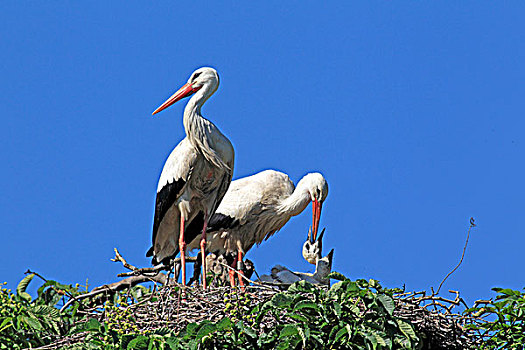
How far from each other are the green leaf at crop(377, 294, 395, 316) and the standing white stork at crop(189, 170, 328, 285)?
11.5ft

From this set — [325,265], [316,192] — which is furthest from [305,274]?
[316,192]

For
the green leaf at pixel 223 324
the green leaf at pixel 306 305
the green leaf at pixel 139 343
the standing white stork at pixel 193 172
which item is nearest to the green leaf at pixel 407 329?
the green leaf at pixel 306 305

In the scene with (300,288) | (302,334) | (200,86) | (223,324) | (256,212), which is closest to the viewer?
(302,334)

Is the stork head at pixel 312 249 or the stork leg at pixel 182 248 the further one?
the stork head at pixel 312 249

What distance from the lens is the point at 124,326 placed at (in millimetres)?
5016

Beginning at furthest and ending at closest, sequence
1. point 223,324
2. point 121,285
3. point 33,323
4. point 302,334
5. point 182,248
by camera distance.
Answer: point 182,248
point 121,285
point 33,323
point 223,324
point 302,334

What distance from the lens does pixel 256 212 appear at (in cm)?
853

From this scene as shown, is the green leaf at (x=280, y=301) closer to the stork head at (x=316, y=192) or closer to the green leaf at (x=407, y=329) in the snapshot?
the green leaf at (x=407, y=329)

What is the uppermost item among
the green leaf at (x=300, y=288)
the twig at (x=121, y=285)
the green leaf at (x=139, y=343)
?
the twig at (x=121, y=285)

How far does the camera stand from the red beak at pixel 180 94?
7.67 m

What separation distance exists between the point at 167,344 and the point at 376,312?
3.65ft

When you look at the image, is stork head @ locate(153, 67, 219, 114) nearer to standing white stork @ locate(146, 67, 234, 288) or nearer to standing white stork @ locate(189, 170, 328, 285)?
standing white stork @ locate(146, 67, 234, 288)

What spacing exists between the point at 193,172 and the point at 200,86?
0.76 m

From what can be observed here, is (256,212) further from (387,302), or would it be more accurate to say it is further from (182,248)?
(387,302)
